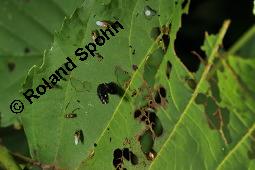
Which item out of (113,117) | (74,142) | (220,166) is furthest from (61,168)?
(220,166)

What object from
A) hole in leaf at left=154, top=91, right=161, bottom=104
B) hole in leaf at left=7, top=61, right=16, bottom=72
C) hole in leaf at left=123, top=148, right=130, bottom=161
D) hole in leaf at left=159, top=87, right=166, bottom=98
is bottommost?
hole in leaf at left=123, top=148, right=130, bottom=161

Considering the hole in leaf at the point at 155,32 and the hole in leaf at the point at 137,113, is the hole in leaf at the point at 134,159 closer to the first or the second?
the hole in leaf at the point at 137,113

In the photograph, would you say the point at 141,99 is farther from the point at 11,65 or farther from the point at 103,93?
the point at 11,65

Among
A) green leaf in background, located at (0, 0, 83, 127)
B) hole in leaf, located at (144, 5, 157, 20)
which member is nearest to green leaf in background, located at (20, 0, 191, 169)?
hole in leaf, located at (144, 5, 157, 20)

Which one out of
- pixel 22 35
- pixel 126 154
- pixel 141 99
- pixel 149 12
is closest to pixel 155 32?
pixel 149 12

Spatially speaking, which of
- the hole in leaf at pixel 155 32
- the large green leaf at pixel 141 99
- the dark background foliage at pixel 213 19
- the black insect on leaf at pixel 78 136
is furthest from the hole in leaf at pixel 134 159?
the dark background foliage at pixel 213 19

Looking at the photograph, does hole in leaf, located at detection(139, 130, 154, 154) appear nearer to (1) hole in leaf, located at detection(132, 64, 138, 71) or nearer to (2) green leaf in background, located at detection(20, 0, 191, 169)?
(2) green leaf in background, located at detection(20, 0, 191, 169)
